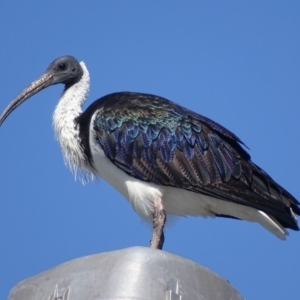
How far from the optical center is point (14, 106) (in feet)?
40.1

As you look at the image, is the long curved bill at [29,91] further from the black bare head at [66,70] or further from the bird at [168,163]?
the bird at [168,163]

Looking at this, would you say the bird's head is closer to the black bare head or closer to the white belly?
the black bare head

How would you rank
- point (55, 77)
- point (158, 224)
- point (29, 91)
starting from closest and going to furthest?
point (158, 224) → point (29, 91) → point (55, 77)

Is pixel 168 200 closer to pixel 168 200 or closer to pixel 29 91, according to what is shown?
pixel 168 200

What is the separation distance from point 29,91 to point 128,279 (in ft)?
19.9

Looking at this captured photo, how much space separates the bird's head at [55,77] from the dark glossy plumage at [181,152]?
114cm

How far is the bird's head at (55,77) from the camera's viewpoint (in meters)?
12.2

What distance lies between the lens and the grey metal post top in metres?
6.55

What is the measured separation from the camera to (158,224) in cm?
1054

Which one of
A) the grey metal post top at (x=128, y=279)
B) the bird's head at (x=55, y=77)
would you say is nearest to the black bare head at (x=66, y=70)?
the bird's head at (x=55, y=77)

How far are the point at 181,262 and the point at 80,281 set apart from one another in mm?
749

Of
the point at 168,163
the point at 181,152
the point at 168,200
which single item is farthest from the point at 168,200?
the point at 181,152

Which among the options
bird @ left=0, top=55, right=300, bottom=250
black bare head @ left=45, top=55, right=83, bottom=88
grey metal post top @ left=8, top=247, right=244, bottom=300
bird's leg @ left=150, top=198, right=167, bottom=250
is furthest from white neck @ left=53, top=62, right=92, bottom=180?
grey metal post top @ left=8, top=247, right=244, bottom=300

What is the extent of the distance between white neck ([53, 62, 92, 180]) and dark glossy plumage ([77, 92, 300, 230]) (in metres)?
0.12
